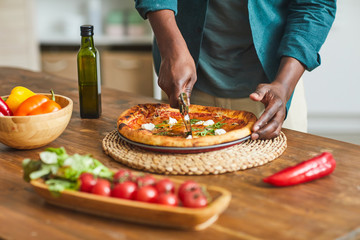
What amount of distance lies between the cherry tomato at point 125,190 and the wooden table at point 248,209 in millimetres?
56

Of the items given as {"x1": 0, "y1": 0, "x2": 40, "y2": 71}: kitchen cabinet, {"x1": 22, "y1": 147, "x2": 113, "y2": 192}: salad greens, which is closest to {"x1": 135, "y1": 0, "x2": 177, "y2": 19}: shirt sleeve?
{"x1": 22, "y1": 147, "x2": 113, "y2": 192}: salad greens

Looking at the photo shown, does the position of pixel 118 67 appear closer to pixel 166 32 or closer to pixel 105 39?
pixel 105 39

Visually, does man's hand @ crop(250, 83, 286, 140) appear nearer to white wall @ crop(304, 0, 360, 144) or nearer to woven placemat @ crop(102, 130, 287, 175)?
woven placemat @ crop(102, 130, 287, 175)

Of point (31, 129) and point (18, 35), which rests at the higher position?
point (31, 129)

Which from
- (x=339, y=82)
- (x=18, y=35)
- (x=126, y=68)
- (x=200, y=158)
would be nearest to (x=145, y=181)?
(x=200, y=158)

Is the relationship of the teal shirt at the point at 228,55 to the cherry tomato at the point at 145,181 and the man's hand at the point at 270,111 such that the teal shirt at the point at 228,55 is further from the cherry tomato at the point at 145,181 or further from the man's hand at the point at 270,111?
the cherry tomato at the point at 145,181

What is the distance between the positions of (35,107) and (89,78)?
1.11 ft

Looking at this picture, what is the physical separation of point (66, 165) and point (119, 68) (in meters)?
3.39

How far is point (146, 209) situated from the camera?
837 mm

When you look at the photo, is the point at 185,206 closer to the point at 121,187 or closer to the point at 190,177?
the point at 121,187

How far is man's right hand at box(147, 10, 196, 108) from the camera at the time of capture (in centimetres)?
137

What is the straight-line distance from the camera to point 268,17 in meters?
1.66


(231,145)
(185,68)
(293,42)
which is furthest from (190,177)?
(293,42)

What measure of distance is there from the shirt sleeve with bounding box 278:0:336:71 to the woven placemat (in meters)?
0.37
